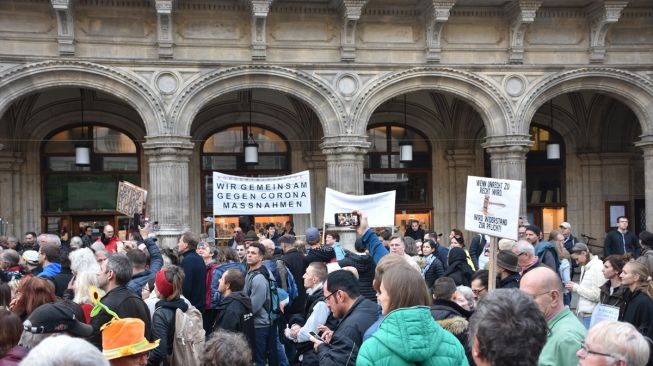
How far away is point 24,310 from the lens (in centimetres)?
562

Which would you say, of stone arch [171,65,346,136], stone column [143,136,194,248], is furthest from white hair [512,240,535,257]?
stone column [143,136,194,248]

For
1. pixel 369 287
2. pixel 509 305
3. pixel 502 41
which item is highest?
pixel 502 41

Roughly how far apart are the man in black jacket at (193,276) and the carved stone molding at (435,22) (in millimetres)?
9965

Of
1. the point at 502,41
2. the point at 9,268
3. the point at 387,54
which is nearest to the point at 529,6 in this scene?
the point at 502,41

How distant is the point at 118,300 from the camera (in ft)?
18.9

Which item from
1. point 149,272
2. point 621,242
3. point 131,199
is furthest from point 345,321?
point 621,242

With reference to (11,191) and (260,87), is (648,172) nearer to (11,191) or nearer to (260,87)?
(260,87)

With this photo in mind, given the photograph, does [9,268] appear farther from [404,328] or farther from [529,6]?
[529,6]

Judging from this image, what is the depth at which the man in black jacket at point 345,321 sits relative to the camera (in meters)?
4.77

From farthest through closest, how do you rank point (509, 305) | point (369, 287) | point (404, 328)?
1. point (369, 287)
2. point (404, 328)
3. point (509, 305)

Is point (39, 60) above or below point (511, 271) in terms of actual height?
above

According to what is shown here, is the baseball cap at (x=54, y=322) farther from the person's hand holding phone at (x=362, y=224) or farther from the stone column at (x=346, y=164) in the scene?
the stone column at (x=346, y=164)

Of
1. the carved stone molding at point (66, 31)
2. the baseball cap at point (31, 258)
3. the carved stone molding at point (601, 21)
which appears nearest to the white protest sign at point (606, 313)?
the baseball cap at point (31, 258)

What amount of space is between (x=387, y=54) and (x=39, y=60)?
7.83m
